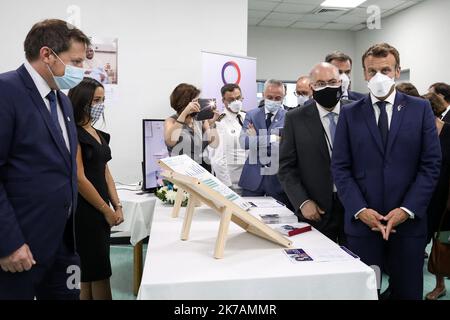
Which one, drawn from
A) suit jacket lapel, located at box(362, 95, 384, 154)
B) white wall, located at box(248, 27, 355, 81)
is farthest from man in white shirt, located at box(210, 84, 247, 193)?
white wall, located at box(248, 27, 355, 81)

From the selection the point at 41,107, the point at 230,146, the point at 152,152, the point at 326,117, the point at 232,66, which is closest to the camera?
the point at 41,107

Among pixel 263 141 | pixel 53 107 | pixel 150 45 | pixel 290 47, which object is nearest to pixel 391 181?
pixel 263 141

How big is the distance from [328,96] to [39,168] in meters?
1.46

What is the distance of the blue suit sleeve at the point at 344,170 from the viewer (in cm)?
175

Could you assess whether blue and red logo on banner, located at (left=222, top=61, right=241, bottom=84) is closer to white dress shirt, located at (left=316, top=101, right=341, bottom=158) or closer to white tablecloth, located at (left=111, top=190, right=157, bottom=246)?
white tablecloth, located at (left=111, top=190, right=157, bottom=246)

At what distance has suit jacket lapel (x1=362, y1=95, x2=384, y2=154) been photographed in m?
1.73

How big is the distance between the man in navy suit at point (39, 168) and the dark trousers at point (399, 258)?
1.30 meters

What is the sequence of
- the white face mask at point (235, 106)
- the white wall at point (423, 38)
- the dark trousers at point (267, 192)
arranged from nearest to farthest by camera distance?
1. the dark trousers at point (267, 192)
2. the white face mask at point (235, 106)
3. the white wall at point (423, 38)

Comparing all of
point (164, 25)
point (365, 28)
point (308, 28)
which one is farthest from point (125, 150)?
point (365, 28)

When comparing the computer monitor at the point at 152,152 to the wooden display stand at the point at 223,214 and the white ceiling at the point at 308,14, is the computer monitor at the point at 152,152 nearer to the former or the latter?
the wooden display stand at the point at 223,214

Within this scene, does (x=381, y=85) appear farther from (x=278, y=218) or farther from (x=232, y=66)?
(x=232, y=66)

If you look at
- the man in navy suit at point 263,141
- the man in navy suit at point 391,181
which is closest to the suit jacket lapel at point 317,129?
the man in navy suit at point 391,181

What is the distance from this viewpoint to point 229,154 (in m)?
3.54
